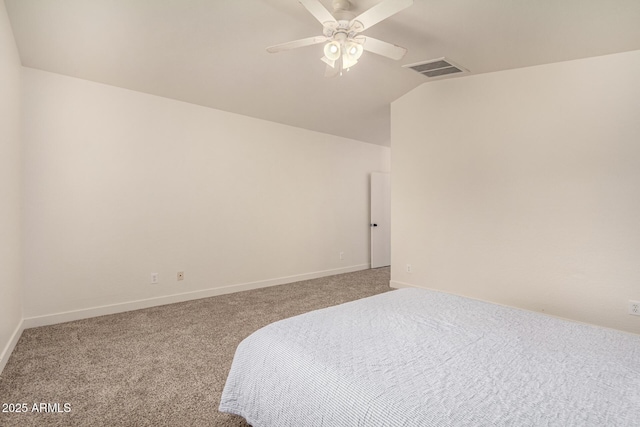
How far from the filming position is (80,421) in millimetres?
1758

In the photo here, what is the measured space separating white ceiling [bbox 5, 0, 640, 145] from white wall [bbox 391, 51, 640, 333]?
0.32 m

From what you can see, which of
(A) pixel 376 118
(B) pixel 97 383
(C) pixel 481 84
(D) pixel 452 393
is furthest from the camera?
(A) pixel 376 118

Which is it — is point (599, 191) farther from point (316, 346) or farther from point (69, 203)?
point (69, 203)

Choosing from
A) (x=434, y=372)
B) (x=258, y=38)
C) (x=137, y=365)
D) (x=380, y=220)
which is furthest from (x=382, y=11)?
(x=380, y=220)

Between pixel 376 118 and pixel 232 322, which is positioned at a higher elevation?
pixel 376 118

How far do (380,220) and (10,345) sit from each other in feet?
17.2

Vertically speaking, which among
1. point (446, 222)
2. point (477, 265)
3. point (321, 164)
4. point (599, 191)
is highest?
point (321, 164)

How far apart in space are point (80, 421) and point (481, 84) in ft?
15.0

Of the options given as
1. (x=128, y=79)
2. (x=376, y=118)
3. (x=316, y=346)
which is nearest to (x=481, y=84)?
(x=376, y=118)

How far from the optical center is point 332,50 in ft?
7.69

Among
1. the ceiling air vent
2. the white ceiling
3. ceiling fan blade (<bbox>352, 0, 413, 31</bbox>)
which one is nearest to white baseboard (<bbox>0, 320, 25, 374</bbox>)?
the white ceiling

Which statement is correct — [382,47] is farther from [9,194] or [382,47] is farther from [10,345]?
[10,345]

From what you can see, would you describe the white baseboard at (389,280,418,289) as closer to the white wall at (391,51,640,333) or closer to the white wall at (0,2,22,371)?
the white wall at (391,51,640,333)

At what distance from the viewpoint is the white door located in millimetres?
6199
